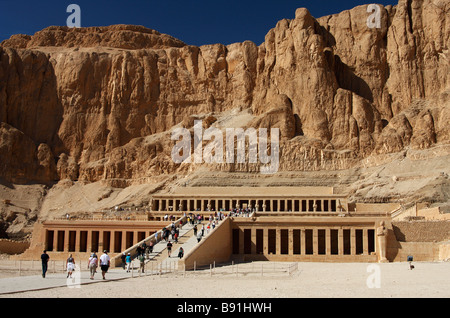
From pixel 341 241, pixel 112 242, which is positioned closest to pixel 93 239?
pixel 112 242

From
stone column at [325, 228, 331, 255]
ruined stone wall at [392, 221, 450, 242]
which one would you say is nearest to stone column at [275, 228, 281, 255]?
stone column at [325, 228, 331, 255]

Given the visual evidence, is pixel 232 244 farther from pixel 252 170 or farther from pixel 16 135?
pixel 16 135

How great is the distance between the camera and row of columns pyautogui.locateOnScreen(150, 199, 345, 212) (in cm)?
6700

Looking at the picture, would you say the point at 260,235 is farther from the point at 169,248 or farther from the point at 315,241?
the point at 169,248

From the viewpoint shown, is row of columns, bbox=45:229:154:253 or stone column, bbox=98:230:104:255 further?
stone column, bbox=98:230:104:255

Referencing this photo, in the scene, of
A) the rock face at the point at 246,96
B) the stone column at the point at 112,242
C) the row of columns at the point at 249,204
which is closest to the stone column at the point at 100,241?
the stone column at the point at 112,242

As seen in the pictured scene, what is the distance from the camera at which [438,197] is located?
2303 inches

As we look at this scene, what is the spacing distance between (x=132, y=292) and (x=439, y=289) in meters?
12.1

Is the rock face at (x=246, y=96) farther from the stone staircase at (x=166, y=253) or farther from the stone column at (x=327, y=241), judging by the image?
the stone staircase at (x=166, y=253)

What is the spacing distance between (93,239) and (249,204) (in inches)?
924

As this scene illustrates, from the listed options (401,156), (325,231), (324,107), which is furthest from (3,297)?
(324,107)

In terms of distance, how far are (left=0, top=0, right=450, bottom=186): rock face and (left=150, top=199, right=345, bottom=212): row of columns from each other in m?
13.8

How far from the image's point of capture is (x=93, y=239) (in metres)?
50.2

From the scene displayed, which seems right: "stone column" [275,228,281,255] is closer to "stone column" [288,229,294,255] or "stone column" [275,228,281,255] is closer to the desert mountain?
"stone column" [288,229,294,255]
